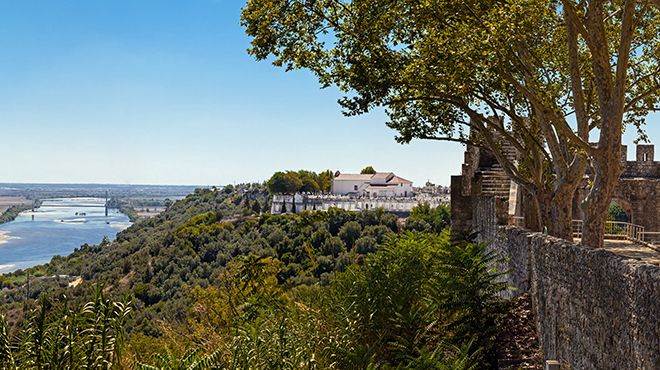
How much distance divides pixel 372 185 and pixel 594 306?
13425cm

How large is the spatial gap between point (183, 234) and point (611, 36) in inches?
2603

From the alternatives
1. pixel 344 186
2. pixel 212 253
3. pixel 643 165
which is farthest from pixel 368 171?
pixel 643 165

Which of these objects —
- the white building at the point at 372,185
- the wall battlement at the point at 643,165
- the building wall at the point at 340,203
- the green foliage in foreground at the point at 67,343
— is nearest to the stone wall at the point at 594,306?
the green foliage in foreground at the point at 67,343

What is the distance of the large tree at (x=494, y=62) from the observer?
9.72 meters

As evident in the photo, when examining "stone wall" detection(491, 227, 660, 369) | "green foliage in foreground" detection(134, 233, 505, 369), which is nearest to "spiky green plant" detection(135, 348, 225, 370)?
"green foliage in foreground" detection(134, 233, 505, 369)

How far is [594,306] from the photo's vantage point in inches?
239

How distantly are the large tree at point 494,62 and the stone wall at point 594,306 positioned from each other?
7.39 feet

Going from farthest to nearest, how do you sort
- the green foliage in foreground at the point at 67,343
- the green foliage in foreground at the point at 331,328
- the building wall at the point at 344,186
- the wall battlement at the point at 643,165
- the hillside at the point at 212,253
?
the building wall at the point at 344,186 < the hillside at the point at 212,253 < the wall battlement at the point at 643,165 < the green foliage in foreground at the point at 331,328 < the green foliage in foreground at the point at 67,343

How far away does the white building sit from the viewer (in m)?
136

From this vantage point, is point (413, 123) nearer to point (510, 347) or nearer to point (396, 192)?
point (510, 347)

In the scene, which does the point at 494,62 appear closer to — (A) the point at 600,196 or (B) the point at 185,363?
(A) the point at 600,196

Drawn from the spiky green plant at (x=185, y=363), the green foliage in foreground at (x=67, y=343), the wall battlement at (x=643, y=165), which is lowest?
the spiky green plant at (x=185, y=363)

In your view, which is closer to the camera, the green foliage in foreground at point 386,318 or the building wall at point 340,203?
the green foliage in foreground at point 386,318

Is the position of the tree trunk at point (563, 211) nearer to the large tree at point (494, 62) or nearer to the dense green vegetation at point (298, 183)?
the large tree at point (494, 62)
